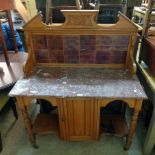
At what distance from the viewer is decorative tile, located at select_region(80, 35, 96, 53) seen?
1.33 meters

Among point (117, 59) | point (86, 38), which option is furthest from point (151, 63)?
point (86, 38)

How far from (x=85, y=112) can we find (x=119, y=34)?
2.21 ft

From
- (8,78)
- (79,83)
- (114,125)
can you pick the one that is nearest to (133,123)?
(114,125)

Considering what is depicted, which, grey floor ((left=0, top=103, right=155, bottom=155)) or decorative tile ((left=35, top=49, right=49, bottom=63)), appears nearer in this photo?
decorative tile ((left=35, top=49, right=49, bottom=63))

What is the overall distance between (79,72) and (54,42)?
1.08 ft

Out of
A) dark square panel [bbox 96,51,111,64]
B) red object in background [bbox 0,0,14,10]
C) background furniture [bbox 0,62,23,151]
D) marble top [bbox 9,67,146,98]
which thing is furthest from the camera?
background furniture [bbox 0,62,23,151]

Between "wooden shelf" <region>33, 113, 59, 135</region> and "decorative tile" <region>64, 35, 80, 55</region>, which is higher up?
"decorative tile" <region>64, 35, 80, 55</region>

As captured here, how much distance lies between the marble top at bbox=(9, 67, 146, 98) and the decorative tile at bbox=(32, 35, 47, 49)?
0.20 m

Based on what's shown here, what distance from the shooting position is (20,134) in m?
1.71

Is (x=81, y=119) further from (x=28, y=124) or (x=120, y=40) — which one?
(x=120, y=40)

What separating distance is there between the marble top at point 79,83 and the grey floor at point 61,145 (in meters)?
0.69

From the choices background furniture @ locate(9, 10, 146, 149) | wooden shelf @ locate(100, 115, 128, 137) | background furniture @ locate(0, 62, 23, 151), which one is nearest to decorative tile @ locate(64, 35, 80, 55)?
A: background furniture @ locate(9, 10, 146, 149)

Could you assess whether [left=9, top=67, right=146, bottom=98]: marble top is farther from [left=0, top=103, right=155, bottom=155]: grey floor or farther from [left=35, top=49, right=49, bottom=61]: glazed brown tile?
[left=0, top=103, right=155, bottom=155]: grey floor

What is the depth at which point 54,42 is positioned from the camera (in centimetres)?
137
